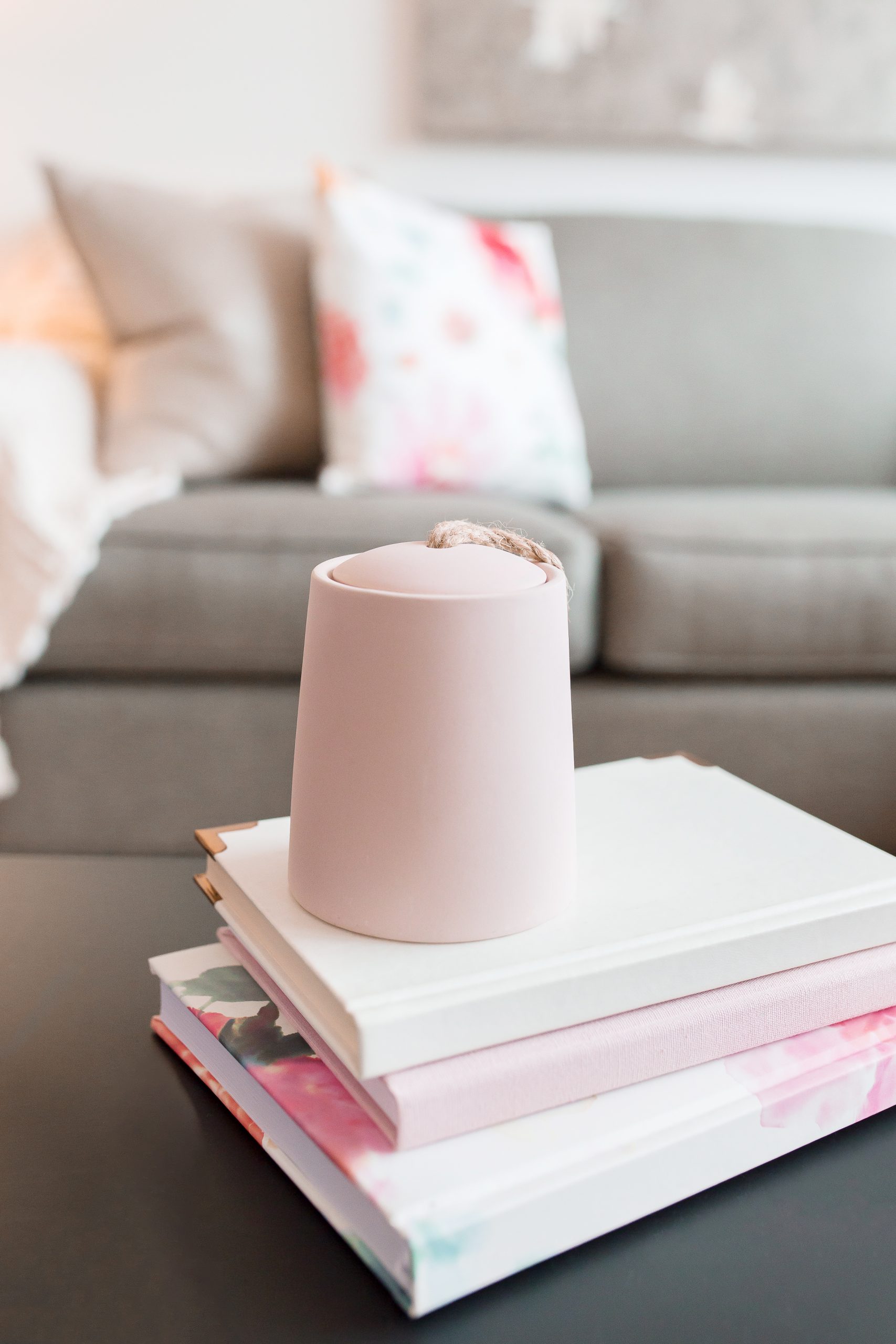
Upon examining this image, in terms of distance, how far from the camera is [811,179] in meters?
2.30

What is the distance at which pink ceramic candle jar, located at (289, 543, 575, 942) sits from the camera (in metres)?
0.38

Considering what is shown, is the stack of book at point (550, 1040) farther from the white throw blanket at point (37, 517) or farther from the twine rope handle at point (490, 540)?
the white throw blanket at point (37, 517)

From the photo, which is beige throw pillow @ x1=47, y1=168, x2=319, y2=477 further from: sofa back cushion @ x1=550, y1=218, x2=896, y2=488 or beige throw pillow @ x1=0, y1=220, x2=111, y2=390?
sofa back cushion @ x1=550, y1=218, x2=896, y2=488

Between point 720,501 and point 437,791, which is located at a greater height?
point 437,791

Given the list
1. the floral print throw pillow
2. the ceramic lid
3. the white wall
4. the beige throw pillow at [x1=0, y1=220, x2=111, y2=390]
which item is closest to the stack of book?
the ceramic lid

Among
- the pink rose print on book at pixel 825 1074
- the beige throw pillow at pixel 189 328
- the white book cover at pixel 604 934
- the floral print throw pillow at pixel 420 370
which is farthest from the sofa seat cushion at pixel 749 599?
the pink rose print on book at pixel 825 1074

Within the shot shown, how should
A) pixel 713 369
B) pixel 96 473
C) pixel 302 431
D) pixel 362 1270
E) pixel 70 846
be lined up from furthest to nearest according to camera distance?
pixel 713 369 < pixel 302 431 < pixel 96 473 < pixel 70 846 < pixel 362 1270

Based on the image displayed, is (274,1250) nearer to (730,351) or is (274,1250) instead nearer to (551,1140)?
(551,1140)

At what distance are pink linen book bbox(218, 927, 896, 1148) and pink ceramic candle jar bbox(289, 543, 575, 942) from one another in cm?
5

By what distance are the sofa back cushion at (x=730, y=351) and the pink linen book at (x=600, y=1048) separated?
1621mm

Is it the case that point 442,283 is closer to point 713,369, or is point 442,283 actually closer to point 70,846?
point 713,369

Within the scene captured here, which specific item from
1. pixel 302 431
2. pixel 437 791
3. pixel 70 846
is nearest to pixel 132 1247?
pixel 437 791

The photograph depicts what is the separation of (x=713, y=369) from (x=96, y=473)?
1.13m

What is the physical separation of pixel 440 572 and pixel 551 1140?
200mm
